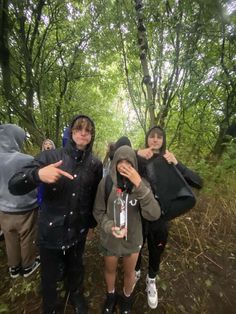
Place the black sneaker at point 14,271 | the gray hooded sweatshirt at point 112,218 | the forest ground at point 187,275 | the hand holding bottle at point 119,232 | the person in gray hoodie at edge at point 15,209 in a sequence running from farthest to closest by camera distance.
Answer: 1. the black sneaker at point 14,271
2. the forest ground at point 187,275
3. the person in gray hoodie at edge at point 15,209
4. the gray hooded sweatshirt at point 112,218
5. the hand holding bottle at point 119,232

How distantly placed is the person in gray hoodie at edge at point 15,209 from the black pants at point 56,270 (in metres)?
0.72

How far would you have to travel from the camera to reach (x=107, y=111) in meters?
13.8

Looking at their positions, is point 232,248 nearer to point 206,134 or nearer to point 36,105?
point 206,134

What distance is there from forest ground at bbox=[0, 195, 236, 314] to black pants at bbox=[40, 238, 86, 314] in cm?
45

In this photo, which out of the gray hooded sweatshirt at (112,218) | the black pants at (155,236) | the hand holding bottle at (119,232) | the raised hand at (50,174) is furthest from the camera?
the black pants at (155,236)

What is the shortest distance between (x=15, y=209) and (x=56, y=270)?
3.20 ft

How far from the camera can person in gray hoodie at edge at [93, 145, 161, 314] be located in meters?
2.00

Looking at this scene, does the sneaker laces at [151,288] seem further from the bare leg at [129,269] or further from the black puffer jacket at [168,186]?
the black puffer jacket at [168,186]

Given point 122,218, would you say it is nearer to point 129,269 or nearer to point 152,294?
point 129,269

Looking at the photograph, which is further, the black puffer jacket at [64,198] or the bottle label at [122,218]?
the black puffer jacket at [64,198]

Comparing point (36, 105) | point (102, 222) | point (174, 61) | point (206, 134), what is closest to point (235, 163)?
point (206, 134)

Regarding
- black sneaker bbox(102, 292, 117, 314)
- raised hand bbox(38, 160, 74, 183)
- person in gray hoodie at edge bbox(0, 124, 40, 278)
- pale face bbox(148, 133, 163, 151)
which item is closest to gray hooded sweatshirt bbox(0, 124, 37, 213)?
person in gray hoodie at edge bbox(0, 124, 40, 278)

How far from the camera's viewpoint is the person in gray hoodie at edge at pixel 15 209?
269 centimetres

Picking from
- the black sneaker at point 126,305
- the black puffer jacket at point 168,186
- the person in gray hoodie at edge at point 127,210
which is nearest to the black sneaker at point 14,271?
the person in gray hoodie at edge at point 127,210
